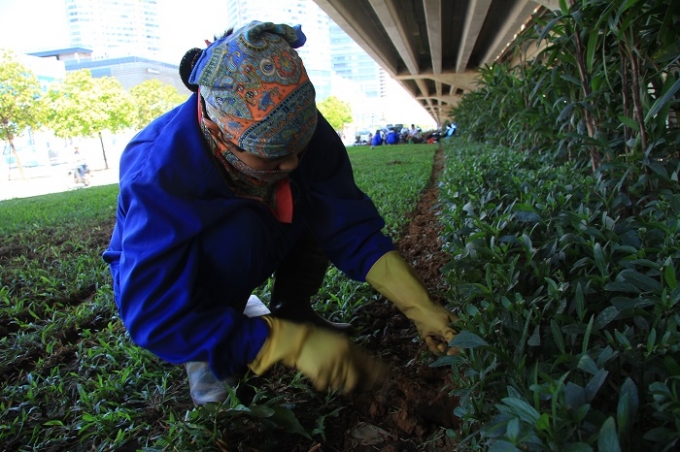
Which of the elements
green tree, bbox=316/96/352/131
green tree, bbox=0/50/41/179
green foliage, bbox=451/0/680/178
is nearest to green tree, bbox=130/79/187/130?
green tree, bbox=0/50/41/179

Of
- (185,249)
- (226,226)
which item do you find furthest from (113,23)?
(185,249)

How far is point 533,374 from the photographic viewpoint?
0.96 meters

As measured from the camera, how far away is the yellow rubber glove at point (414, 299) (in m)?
1.64

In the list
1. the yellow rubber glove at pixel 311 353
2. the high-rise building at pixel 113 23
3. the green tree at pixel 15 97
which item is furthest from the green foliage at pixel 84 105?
the high-rise building at pixel 113 23

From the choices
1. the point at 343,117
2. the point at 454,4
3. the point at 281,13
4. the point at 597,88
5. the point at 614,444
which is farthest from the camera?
the point at 343,117

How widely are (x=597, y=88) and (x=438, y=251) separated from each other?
4.37 ft

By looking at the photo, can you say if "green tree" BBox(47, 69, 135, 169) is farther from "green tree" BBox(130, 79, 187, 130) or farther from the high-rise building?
the high-rise building

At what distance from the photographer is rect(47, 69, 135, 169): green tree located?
22.5m

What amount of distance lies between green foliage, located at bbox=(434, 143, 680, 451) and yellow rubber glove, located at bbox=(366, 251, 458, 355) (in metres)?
0.09

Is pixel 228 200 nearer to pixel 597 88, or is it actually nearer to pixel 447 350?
pixel 447 350

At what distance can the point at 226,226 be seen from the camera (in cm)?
165

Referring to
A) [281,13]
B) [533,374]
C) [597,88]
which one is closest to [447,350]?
[533,374]

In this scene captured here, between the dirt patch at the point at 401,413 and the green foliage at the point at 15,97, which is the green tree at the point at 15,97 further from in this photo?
the dirt patch at the point at 401,413

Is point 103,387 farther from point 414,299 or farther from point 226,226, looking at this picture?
point 414,299
